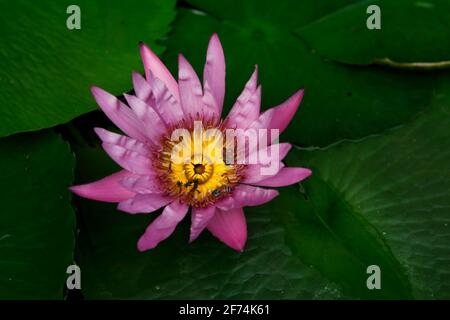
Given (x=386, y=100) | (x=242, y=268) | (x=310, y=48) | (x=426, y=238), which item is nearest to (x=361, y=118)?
(x=386, y=100)

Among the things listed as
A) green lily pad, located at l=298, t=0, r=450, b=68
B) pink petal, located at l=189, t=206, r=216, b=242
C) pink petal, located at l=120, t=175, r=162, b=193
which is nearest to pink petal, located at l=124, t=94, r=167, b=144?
pink petal, located at l=120, t=175, r=162, b=193

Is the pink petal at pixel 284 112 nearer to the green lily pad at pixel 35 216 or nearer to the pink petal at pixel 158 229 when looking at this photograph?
the pink petal at pixel 158 229

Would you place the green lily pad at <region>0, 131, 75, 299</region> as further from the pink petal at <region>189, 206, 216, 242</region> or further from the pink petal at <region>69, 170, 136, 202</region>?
the pink petal at <region>189, 206, 216, 242</region>

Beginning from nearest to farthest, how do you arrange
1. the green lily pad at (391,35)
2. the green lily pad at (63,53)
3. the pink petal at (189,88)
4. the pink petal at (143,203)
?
1. the pink petal at (143,203)
2. the pink petal at (189,88)
3. the green lily pad at (63,53)
4. the green lily pad at (391,35)

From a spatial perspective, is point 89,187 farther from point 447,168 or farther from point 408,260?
point 447,168

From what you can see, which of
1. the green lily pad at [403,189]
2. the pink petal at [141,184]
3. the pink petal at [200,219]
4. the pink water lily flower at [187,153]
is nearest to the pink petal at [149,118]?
the pink water lily flower at [187,153]

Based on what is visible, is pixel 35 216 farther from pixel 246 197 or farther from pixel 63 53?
pixel 246 197

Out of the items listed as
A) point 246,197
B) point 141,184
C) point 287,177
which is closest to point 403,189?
point 287,177
